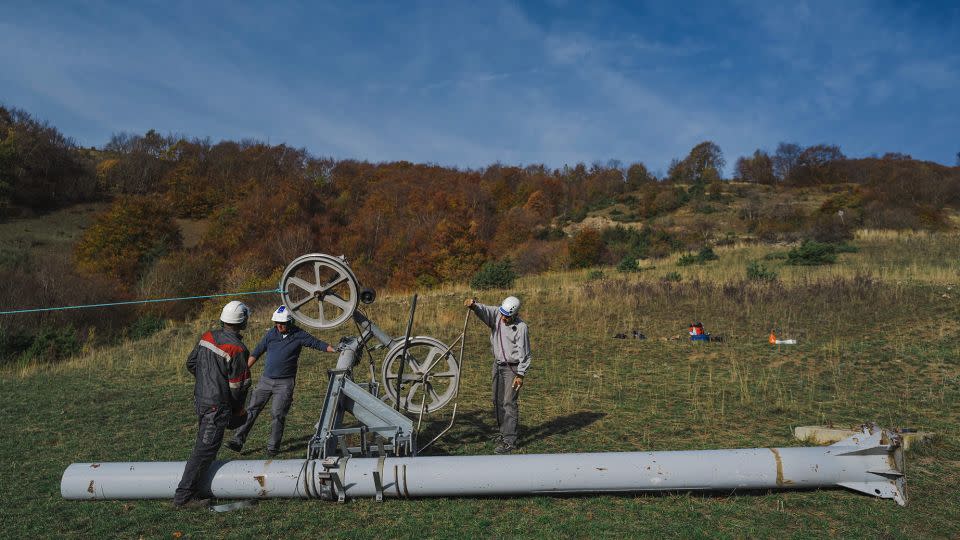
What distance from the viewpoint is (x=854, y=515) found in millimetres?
6504

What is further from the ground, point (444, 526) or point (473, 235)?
point (473, 235)

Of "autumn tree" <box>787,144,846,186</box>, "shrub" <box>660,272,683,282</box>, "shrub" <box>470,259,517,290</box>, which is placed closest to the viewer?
"shrub" <box>660,272,683,282</box>

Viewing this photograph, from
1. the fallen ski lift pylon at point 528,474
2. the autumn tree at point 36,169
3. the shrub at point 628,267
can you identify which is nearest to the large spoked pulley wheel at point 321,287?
the fallen ski lift pylon at point 528,474

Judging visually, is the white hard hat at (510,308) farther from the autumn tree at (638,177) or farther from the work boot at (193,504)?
the autumn tree at (638,177)

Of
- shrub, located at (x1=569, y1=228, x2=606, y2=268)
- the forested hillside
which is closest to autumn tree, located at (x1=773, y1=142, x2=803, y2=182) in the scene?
the forested hillside

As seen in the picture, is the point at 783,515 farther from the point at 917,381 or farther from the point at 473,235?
the point at 473,235

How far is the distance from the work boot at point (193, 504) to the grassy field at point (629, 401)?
0.13m

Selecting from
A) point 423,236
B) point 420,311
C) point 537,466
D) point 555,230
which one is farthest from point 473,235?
point 537,466

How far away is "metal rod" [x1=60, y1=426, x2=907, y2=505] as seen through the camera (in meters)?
6.80

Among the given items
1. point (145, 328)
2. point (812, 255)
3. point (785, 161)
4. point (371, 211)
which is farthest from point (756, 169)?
point (145, 328)

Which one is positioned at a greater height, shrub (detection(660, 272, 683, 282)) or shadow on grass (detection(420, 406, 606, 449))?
shrub (detection(660, 272, 683, 282))

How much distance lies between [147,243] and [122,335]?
30.8 m

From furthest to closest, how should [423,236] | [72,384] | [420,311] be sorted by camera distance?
[423,236], [420,311], [72,384]

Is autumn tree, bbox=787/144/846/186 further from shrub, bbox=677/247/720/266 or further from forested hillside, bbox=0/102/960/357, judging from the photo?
shrub, bbox=677/247/720/266
